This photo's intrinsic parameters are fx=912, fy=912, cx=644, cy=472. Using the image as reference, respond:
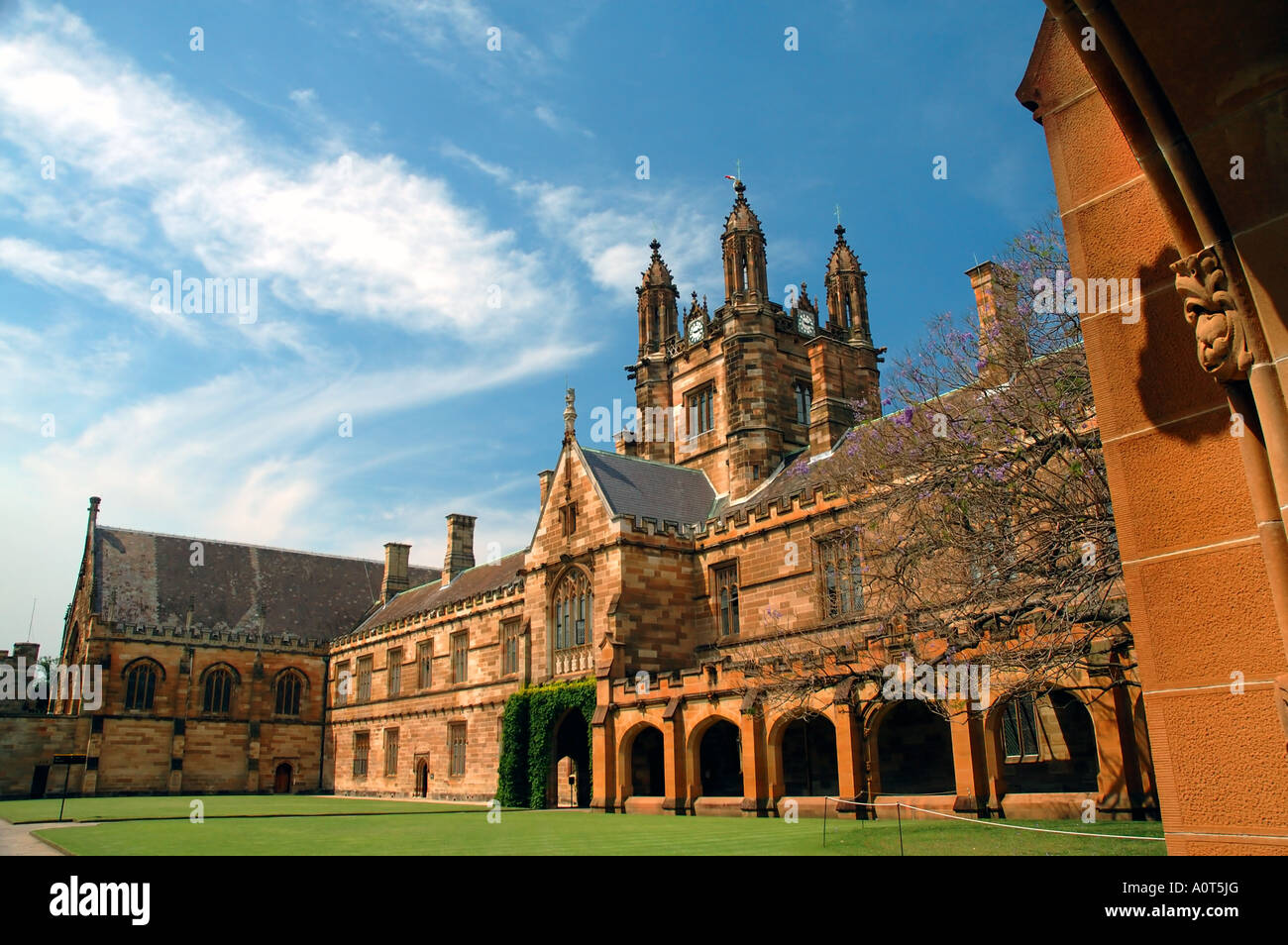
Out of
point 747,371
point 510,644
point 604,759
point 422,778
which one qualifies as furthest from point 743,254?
point 422,778

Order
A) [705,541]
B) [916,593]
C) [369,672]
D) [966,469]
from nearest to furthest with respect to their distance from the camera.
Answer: [966,469] < [916,593] < [705,541] < [369,672]

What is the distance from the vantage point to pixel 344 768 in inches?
1876

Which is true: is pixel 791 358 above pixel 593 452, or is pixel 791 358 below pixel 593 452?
above

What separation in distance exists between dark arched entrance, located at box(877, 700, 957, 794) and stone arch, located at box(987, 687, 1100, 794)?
161cm

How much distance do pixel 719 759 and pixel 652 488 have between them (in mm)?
9808

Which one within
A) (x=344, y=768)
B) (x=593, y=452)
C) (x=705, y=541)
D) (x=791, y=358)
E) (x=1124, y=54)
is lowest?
(x=344, y=768)

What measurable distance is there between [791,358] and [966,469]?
23948 millimetres

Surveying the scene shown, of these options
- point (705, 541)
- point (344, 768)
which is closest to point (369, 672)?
point (344, 768)

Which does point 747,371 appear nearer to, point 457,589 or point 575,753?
point 575,753

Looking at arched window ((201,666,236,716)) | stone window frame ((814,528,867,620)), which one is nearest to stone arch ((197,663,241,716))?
arched window ((201,666,236,716))

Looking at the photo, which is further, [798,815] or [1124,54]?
[798,815]

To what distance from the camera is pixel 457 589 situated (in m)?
45.7

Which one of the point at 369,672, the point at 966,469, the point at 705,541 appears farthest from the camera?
the point at 369,672
